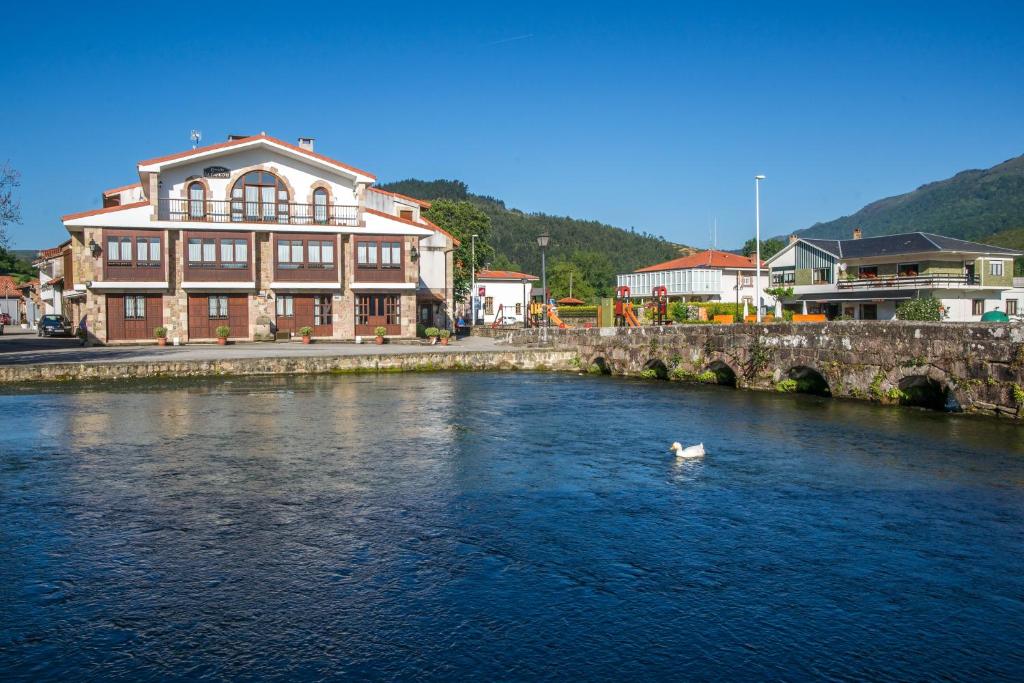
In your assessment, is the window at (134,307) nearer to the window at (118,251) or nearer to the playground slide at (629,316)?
the window at (118,251)

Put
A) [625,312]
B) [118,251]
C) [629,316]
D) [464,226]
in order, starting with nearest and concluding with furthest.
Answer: [118,251]
[629,316]
[625,312]
[464,226]

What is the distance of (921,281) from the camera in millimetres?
57656

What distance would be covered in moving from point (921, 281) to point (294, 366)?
45894mm

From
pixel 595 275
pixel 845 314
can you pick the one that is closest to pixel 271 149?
pixel 845 314

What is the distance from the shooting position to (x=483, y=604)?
28.1ft

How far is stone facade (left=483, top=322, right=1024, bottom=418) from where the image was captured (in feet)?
68.9

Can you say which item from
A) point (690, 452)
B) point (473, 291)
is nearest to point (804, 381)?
point (690, 452)

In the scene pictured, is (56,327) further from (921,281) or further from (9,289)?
(921,281)

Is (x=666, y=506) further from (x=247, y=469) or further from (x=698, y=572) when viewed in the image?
(x=247, y=469)

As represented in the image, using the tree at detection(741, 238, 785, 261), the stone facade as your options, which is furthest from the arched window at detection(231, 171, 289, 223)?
the tree at detection(741, 238, 785, 261)

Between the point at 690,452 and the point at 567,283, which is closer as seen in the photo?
the point at 690,452

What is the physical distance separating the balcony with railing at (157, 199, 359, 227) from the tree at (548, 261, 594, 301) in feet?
208

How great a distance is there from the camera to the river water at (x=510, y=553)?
7449 mm

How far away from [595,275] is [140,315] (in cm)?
8222
